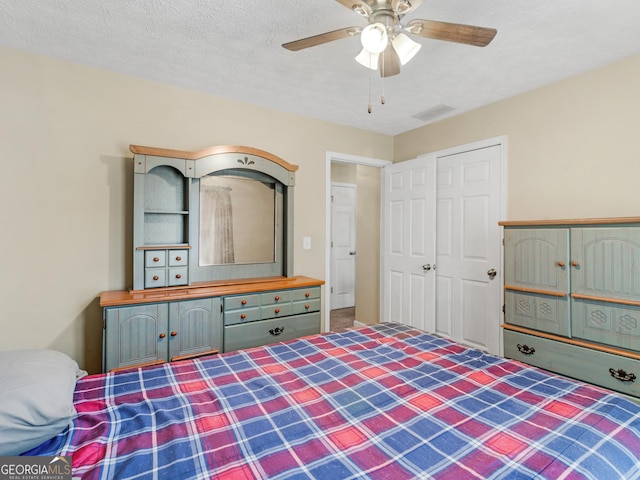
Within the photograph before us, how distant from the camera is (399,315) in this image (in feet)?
12.9

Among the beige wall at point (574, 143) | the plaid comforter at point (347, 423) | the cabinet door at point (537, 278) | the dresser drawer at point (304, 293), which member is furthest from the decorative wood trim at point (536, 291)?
the dresser drawer at point (304, 293)

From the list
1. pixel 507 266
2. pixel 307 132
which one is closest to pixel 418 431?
pixel 507 266

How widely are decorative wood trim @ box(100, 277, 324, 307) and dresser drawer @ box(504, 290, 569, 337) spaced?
1.56m

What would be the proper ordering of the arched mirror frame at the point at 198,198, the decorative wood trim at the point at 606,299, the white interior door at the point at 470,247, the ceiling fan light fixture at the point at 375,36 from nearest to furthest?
the ceiling fan light fixture at the point at 375,36, the decorative wood trim at the point at 606,299, the arched mirror frame at the point at 198,198, the white interior door at the point at 470,247

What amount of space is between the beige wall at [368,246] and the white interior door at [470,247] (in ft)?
2.98

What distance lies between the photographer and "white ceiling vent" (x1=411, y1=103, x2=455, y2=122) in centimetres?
321

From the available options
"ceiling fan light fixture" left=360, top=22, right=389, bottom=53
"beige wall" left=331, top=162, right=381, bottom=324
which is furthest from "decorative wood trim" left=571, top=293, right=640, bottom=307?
"beige wall" left=331, top=162, right=381, bottom=324

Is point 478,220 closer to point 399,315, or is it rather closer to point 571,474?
point 399,315

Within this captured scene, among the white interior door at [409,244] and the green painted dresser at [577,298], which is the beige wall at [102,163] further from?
the white interior door at [409,244]

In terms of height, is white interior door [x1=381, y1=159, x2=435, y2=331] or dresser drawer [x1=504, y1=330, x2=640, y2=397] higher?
white interior door [x1=381, y1=159, x2=435, y2=331]

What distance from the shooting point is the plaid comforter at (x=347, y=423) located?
879 millimetres

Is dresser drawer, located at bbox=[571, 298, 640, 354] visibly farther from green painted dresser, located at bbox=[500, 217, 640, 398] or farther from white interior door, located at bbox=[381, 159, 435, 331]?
white interior door, located at bbox=[381, 159, 435, 331]

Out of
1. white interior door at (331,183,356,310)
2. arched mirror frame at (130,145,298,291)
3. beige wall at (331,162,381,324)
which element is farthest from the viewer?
white interior door at (331,183,356,310)

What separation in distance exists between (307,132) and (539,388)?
9.76ft
